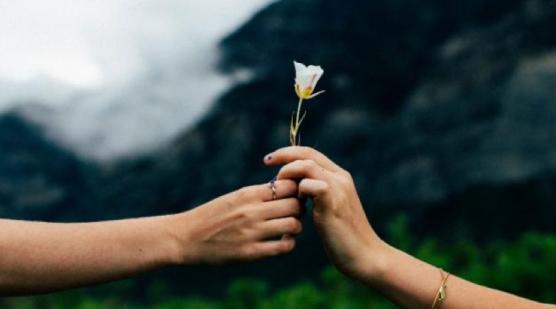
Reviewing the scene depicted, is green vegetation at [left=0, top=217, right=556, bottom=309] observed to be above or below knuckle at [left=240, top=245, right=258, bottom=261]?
above

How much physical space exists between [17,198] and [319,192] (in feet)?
10.1

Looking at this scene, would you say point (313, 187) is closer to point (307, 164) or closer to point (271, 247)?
point (307, 164)

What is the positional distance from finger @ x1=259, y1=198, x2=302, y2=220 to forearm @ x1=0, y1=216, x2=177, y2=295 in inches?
7.5

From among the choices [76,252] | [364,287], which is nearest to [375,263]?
[76,252]

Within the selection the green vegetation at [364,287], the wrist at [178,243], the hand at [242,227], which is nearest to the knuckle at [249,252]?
the hand at [242,227]

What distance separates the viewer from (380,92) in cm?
405

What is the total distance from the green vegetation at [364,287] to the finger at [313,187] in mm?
1671

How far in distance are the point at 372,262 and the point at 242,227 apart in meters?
0.25

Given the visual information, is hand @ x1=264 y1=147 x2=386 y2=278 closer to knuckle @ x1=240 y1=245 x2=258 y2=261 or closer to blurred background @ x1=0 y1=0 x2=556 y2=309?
knuckle @ x1=240 y1=245 x2=258 y2=261

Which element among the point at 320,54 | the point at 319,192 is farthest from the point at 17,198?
the point at 319,192

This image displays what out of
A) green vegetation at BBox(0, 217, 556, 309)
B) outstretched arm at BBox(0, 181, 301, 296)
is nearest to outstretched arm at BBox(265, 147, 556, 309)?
outstretched arm at BBox(0, 181, 301, 296)

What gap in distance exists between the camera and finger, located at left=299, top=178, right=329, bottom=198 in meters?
1.63

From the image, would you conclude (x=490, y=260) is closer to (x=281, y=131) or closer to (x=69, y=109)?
(x=281, y=131)

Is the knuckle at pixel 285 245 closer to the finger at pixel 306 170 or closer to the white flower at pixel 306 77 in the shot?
the finger at pixel 306 170
